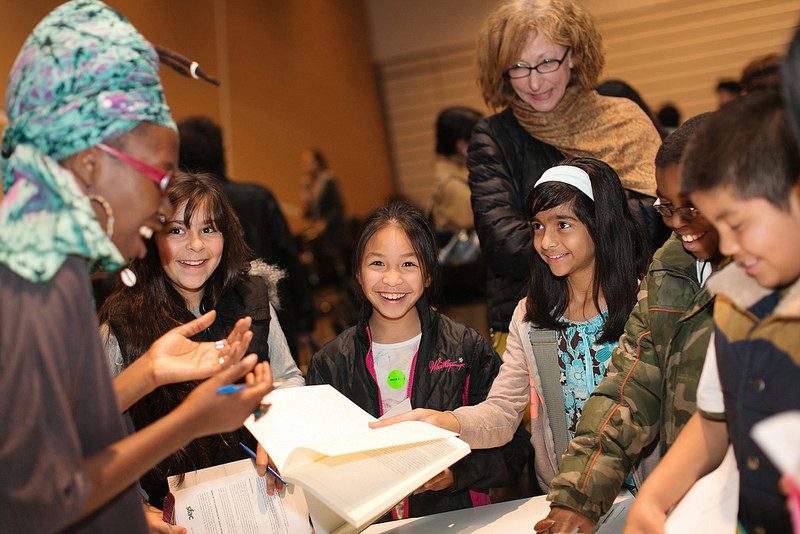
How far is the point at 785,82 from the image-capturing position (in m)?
1.14

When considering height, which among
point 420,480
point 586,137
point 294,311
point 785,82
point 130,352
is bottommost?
point 294,311

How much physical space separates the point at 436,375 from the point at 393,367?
0.62 feet

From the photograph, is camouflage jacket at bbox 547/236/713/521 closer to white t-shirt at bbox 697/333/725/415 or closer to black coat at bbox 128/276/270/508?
white t-shirt at bbox 697/333/725/415

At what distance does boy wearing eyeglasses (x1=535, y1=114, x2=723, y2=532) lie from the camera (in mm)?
1850

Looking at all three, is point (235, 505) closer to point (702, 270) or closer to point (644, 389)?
point (644, 389)

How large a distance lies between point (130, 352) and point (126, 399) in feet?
2.36

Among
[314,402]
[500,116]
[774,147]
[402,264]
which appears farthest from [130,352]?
[774,147]

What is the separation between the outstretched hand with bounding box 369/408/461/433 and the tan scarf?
115cm

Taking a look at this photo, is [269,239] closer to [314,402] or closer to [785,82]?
[314,402]

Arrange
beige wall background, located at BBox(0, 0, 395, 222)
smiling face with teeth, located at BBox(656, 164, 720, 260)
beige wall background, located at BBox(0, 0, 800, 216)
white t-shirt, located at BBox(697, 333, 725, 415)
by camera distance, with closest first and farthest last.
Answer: white t-shirt, located at BBox(697, 333, 725, 415) < smiling face with teeth, located at BBox(656, 164, 720, 260) < beige wall background, located at BBox(0, 0, 395, 222) < beige wall background, located at BBox(0, 0, 800, 216)

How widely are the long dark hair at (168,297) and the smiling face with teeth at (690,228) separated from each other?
1.43m

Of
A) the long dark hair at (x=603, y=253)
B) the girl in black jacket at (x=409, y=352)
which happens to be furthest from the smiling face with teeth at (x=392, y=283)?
the long dark hair at (x=603, y=253)

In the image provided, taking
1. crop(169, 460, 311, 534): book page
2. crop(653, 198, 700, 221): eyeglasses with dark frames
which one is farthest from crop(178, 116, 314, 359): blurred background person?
crop(653, 198, 700, 221): eyeglasses with dark frames

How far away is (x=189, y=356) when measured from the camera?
186 cm
